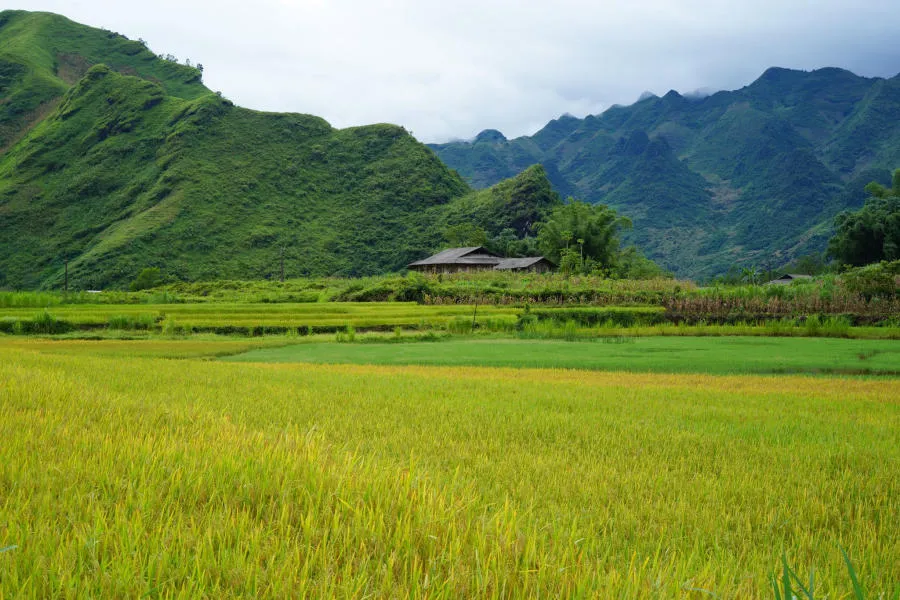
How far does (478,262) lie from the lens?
244ft

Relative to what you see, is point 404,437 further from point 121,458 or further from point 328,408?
point 121,458

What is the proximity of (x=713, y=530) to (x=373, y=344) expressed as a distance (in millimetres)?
20302

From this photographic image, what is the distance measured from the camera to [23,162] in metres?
111

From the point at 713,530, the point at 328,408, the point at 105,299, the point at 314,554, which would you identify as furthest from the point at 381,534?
the point at 105,299

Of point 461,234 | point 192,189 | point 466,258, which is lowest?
point 466,258

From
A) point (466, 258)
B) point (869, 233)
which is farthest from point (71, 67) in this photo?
point (869, 233)

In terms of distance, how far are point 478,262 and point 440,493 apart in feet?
236

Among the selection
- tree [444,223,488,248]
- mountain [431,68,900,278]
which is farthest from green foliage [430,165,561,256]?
mountain [431,68,900,278]

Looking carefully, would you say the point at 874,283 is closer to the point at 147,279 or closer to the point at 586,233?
the point at 586,233

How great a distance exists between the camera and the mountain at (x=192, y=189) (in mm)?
89625

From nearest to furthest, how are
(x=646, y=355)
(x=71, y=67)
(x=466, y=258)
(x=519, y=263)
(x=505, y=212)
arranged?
(x=646, y=355) < (x=519, y=263) < (x=466, y=258) < (x=505, y=212) < (x=71, y=67)

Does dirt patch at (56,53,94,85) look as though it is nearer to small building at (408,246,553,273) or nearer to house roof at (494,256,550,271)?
small building at (408,246,553,273)

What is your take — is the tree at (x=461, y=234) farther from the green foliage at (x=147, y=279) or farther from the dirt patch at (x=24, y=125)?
the dirt patch at (x=24, y=125)

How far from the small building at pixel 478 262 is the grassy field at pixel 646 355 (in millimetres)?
45923
